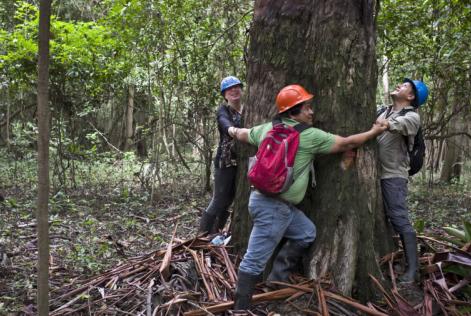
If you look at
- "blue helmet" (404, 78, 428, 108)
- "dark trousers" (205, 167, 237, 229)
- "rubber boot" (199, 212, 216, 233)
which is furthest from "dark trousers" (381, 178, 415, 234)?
"rubber boot" (199, 212, 216, 233)

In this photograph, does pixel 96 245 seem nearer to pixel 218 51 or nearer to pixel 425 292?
pixel 425 292

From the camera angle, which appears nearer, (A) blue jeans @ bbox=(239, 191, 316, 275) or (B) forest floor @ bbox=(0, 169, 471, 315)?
(A) blue jeans @ bbox=(239, 191, 316, 275)

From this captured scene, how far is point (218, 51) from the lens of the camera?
11445 mm

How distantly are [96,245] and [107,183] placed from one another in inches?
256

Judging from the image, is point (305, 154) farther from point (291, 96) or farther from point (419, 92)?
point (419, 92)

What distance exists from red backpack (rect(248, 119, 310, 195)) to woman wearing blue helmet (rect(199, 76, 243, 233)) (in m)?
1.39

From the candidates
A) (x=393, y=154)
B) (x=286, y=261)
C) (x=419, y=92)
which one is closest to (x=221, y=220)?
(x=286, y=261)

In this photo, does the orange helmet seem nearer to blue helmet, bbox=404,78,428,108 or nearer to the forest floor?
blue helmet, bbox=404,78,428,108

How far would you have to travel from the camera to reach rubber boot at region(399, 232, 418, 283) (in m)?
4.73

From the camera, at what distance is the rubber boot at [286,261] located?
4449 millimetres

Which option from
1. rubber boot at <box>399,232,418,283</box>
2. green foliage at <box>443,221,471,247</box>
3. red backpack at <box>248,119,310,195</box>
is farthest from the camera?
green foliage at <box>443,221,471,247</box>

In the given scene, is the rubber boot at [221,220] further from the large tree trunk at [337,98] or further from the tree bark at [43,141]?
the tree bark at [43,141]

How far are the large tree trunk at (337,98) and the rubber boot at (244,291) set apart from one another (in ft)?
2.03

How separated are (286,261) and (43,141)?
252 cm
